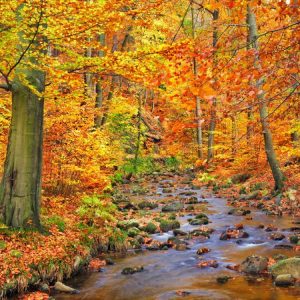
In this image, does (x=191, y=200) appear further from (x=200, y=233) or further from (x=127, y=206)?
(x=200, y=233)

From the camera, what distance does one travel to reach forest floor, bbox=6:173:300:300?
322 inches

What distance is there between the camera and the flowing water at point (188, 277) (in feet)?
26.0

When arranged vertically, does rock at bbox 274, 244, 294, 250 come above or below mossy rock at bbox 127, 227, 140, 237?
below

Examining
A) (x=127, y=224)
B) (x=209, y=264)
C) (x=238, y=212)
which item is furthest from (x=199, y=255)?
(x=238, y=212)

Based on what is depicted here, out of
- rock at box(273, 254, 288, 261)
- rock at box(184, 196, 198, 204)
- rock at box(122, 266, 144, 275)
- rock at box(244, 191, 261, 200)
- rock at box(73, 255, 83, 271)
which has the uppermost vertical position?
rock at box(244, 191, 261, 200)

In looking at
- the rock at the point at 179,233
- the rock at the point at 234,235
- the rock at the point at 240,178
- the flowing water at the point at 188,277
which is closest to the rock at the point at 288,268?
the flowing water at the point at 188,277

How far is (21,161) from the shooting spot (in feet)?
30.5

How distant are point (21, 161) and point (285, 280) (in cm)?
637

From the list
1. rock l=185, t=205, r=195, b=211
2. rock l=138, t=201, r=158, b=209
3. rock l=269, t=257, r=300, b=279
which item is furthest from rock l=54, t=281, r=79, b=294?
rock l=138, t=201, r=158, b=209

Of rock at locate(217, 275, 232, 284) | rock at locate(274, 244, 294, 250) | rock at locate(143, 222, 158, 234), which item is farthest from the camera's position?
rock at locate(143, 222, 158, 234)

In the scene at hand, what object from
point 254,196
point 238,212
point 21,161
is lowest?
point 238,212

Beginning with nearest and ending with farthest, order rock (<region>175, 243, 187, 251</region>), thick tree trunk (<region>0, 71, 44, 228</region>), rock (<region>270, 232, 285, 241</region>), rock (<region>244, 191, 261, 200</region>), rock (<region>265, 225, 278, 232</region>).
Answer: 1. thick tree trunk (<region>0, 71, 44, 228</region>)
2. rock (<region>175, 243, 187, 251</region>)
3. rock (<region>270, 232, 285, 241</region>)
4. rock (<region>265, 225, 278, 232</region>)
5. rock (<region>244, 191, 261, 200</region>)

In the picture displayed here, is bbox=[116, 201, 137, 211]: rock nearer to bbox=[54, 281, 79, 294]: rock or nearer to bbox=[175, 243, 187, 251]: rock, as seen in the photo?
bbox=[175, 243, 187, 251]: rock

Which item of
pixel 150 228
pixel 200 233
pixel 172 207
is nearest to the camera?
pixel 200 233
